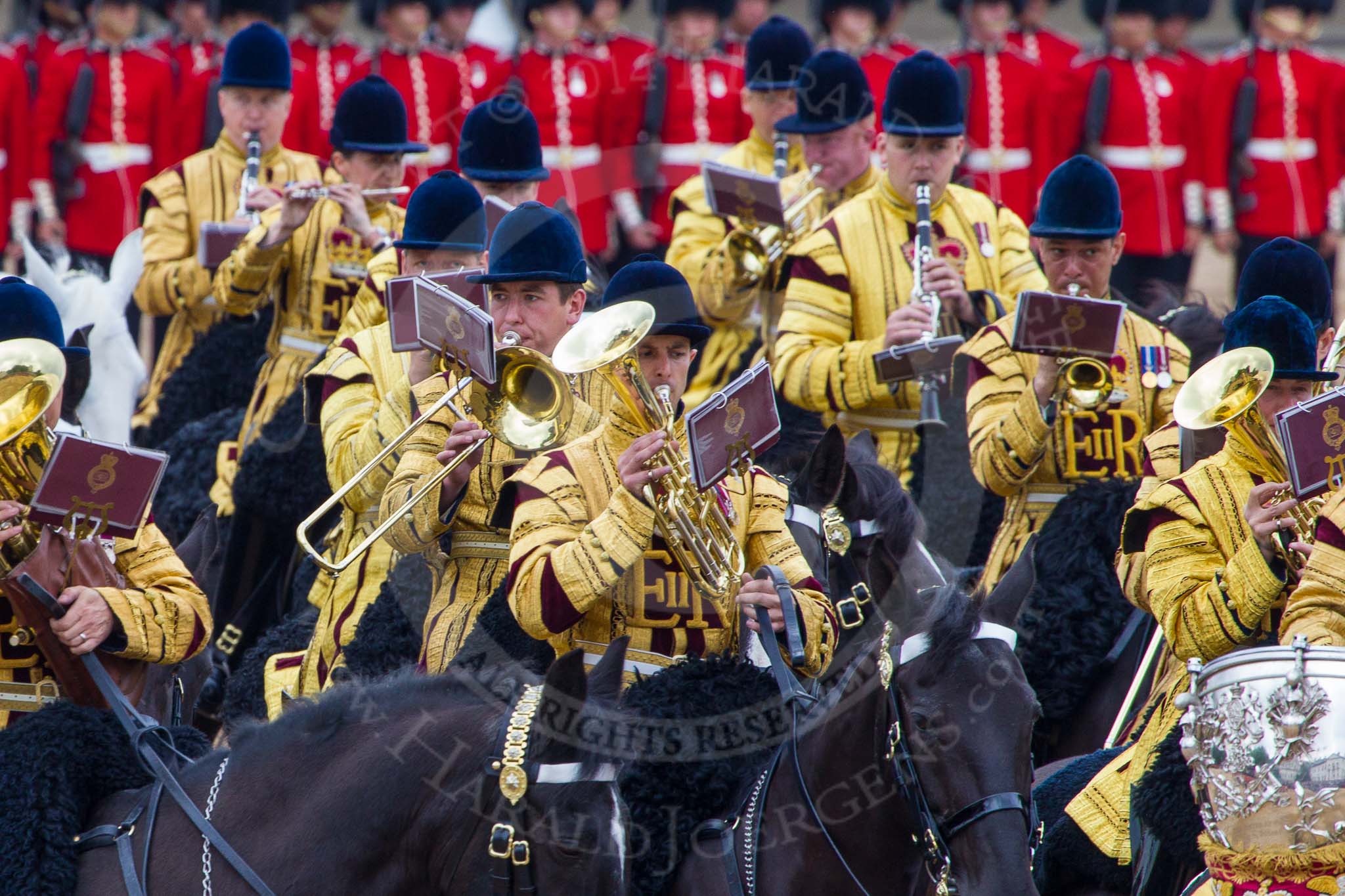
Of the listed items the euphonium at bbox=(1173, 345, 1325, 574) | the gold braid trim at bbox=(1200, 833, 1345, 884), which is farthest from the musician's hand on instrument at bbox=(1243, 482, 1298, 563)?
the gold braid trim at bbox=(1200, 833, 1345, 884)

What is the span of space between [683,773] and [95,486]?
1.43 m

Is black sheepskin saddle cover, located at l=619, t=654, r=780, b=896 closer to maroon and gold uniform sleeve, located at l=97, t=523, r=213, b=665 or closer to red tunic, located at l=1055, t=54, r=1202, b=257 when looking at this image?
maroon and gold uniform sleeve, located at l=97, t=523, r=213, b=665

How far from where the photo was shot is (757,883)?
493 centimetres

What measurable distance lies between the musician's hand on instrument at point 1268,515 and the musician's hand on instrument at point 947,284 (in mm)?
2534

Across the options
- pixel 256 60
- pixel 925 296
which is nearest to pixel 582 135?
pixel 256 60

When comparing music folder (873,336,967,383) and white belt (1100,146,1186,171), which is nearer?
music folder (873,336,967,383)

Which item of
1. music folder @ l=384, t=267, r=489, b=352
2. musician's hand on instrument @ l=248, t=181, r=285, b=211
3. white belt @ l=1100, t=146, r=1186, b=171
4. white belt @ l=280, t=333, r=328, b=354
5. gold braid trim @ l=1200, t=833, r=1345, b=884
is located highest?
music folder @ l=384, t=267, r=489, b=352

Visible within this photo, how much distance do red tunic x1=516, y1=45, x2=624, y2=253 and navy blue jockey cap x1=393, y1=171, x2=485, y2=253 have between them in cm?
547

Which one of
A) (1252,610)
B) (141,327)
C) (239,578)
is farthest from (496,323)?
(141,327)

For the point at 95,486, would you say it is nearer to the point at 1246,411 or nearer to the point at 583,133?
the point at 1246,411

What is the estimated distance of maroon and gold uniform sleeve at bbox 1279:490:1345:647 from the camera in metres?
4.55

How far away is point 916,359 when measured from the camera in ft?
23.5

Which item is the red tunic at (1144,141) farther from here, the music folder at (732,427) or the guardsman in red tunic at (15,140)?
the music folder at (732,427)

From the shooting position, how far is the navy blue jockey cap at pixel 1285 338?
512 cm
